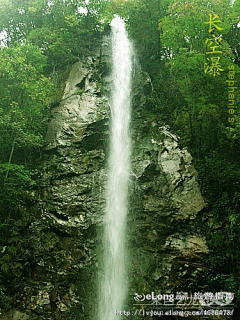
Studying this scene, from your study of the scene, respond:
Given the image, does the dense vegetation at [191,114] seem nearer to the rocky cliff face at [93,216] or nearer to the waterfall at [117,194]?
the rocky cliff face at [93,216]

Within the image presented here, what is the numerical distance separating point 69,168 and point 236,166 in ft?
17.2

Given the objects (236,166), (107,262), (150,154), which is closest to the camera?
(107,262)

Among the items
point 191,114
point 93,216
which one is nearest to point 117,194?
point 93,216

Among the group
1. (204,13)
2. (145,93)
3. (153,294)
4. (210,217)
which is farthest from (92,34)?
(153,294)

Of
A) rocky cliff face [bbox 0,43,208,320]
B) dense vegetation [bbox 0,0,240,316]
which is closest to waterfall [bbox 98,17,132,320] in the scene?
rocky cliff face [bbox 0,43,208,320]

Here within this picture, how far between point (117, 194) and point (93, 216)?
39.2 inches

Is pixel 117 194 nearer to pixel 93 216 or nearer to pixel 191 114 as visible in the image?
pixel 93 216

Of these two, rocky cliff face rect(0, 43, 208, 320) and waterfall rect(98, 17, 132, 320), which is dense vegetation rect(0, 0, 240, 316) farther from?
waterfall rect(98, 17, 132, 320)

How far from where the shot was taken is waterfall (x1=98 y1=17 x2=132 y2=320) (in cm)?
688

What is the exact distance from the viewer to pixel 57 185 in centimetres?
870

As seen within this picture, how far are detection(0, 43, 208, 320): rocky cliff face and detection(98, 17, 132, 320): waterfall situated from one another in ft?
0.70

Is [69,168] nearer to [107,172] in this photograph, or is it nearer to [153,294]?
[107,172]

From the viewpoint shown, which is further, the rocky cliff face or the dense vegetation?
the dense vegetation

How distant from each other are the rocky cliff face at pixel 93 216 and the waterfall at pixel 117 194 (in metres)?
0.21
